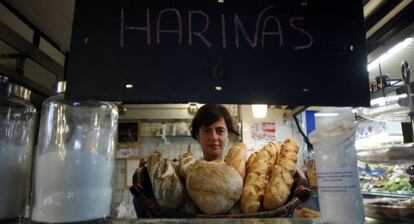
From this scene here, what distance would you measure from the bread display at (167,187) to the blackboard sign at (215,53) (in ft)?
0.70

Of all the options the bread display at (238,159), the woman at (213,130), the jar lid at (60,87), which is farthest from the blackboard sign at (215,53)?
the woman at (213,130)

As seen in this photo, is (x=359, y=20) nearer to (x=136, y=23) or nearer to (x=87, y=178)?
(x=136, y=23)

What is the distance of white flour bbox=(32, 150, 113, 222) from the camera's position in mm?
545

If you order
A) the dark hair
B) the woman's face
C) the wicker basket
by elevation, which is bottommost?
the wicker basket

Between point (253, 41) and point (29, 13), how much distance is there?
2.17 m

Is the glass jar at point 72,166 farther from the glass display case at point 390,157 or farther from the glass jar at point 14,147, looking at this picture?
the glass display case at point 390,157

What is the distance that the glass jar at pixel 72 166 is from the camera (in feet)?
1.80

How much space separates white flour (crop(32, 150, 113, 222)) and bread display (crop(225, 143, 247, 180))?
497mm

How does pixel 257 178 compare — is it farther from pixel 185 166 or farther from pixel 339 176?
pixel 339 176

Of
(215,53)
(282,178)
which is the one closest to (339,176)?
(282,178)

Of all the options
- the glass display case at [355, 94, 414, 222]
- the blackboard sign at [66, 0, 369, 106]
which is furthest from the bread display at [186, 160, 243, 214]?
the glass display case at [355, 94, 414, 222]

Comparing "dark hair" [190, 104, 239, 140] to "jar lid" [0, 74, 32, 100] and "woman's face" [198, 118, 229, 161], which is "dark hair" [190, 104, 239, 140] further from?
"jar lid" [0, 74, 32, 100]

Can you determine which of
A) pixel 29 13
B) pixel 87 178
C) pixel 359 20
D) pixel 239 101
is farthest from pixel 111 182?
pixel 29 13

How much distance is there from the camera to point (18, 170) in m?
0.64
